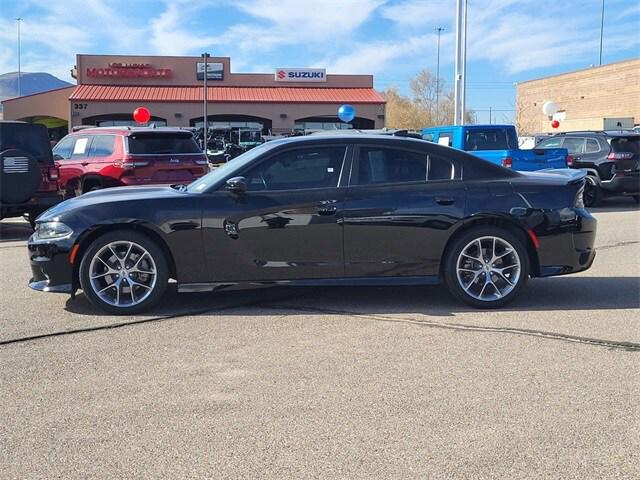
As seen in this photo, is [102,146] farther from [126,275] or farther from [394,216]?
[394,216]

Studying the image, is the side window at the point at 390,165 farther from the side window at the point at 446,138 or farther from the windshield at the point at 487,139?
the side window at the point at 446,138

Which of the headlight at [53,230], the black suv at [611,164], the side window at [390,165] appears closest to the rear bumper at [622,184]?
the black suv at [611,164]

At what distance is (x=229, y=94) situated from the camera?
157 ft

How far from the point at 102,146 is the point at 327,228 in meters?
7.92

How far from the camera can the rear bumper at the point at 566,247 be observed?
630 centimetres

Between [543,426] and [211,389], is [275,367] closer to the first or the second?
[211,389]

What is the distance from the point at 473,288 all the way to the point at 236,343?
92.2 inches

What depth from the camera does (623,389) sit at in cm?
426

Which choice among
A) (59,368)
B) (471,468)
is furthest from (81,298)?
(471,468)

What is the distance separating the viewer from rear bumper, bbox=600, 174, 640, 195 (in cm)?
1598

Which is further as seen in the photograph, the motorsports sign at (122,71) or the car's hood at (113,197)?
the motorsports sign at (122,71)

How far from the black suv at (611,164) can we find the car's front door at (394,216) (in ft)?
35.6

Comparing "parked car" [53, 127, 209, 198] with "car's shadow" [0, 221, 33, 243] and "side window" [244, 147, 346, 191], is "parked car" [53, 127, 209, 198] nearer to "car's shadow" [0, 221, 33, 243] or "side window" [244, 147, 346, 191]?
"car's shadow" [0, 221, 33, 243]

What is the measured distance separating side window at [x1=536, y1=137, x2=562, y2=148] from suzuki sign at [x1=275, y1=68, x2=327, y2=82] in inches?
1320
